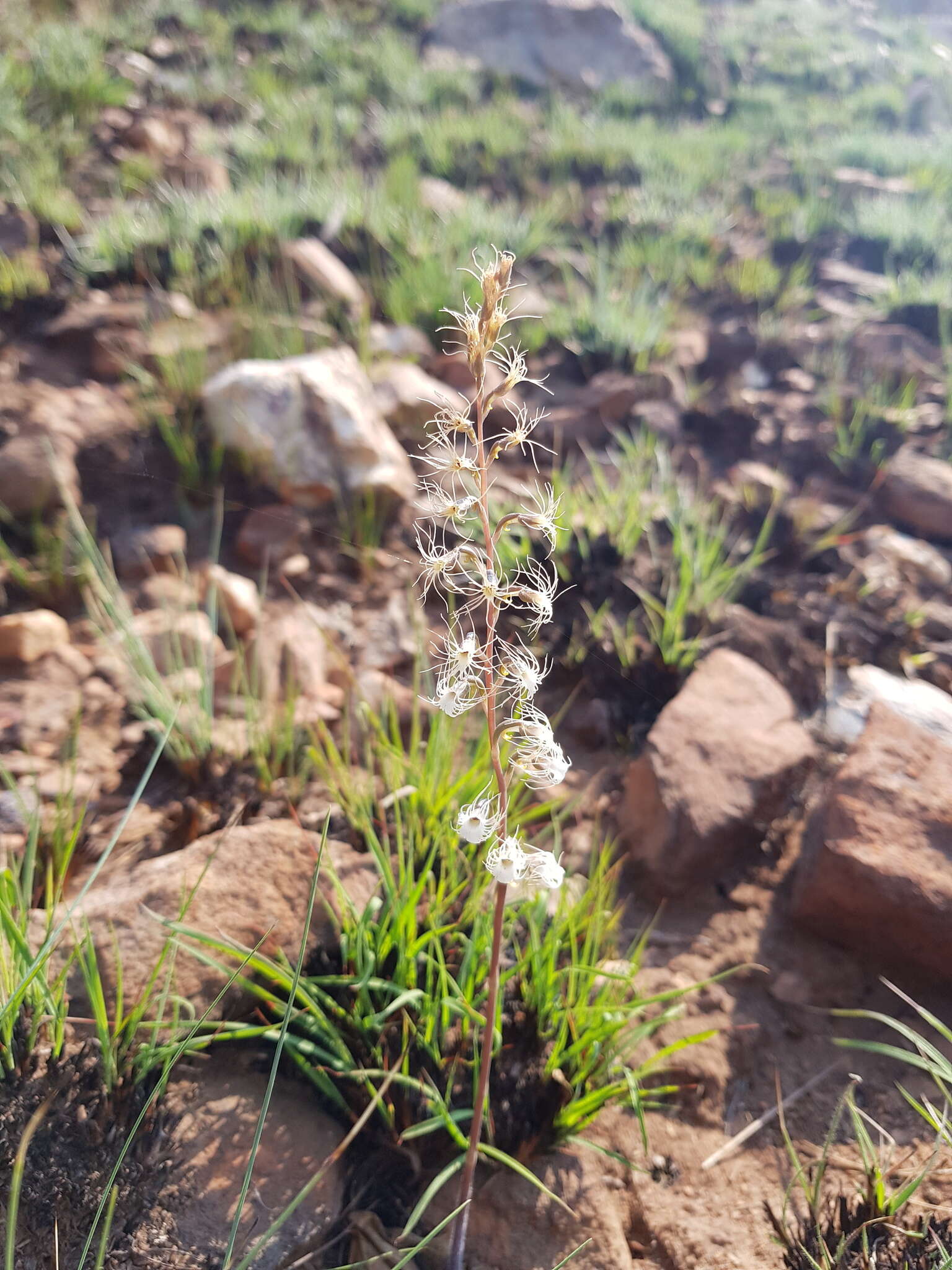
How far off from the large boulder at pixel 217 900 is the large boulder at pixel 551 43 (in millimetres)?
9585

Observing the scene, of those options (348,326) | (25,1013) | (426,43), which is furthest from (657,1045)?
(426,43)

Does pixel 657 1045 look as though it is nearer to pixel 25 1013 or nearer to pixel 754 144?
pixel 25 1013

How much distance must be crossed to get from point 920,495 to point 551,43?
28.7ft

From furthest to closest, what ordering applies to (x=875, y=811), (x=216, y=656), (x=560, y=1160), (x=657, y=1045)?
(x=216, y=656)
(x=875, y=811)
(x=657, y=1045)
(x=560, y=1160)

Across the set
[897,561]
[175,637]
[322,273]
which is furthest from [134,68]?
[897,561]

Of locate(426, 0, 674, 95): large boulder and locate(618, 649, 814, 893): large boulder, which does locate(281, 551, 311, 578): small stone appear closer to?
locate(618, 649, 814, 893): large boulder

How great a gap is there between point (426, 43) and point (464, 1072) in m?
10.6

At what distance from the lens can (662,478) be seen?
2770 millimetres

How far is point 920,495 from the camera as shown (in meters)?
3.20

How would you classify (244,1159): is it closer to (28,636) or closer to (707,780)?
(707,780)

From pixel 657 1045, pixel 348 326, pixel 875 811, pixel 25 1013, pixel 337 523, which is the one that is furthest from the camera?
pixel 348 326

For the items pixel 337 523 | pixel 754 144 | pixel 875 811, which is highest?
pixel 754 144

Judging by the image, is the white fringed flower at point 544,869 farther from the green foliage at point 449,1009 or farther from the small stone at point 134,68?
the small stone at point 134,68

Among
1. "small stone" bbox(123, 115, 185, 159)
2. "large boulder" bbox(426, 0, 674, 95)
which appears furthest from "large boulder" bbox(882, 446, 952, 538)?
"large boulder" bbox(426, 0, 674, 95)
